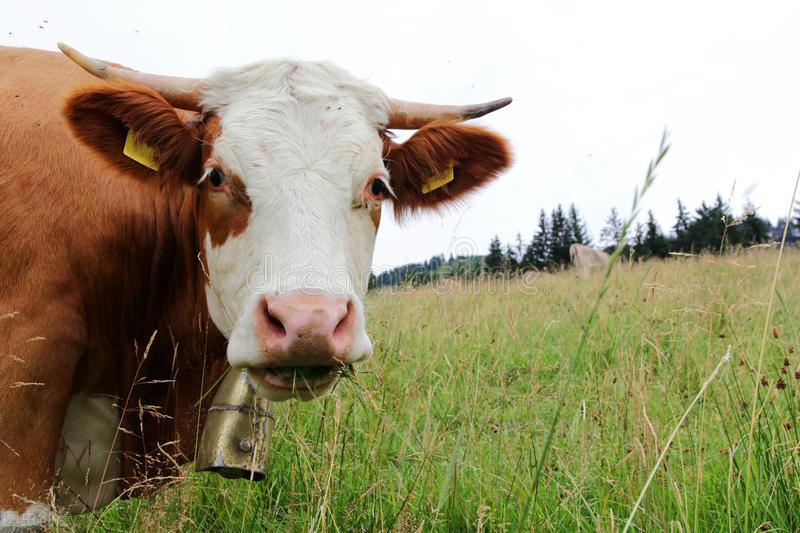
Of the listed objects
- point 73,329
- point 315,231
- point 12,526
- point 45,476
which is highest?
point 315,231

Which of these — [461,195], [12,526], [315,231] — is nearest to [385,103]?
[461,195]

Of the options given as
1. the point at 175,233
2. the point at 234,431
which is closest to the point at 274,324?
the point at 234,431

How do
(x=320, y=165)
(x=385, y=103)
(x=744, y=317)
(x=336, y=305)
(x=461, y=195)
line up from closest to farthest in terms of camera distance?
(x=336, y=305), (x=320, y=165), (x=385, y=103), (x=461, y=195), (x=744, y=317)

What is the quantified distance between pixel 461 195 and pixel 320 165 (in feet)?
3.95

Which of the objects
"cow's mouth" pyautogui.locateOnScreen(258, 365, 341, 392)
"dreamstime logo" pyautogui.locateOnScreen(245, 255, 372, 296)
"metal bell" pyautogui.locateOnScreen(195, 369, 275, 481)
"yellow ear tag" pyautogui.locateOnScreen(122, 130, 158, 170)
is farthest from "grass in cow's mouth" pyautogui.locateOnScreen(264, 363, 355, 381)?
"yellow ear tag" pyautogui.locateOnScreen(122, 130, 158, 170)

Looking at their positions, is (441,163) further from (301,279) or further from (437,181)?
(301,279)

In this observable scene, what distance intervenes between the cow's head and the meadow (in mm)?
300

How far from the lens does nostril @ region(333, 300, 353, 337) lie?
2.08 metres

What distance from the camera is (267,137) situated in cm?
259

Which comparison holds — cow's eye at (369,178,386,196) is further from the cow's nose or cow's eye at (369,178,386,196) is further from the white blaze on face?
the cow's nose

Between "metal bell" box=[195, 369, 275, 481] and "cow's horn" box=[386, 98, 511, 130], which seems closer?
"metal bell" box=[195, 369, 275, 481]

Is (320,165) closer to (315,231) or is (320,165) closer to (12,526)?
(315,231)

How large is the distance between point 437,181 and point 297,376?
1562mm

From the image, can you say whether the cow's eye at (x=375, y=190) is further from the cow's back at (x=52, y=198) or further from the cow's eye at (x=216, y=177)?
the cow's back at (x=52, y=198)
